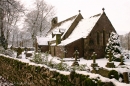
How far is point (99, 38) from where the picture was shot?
31859 mm

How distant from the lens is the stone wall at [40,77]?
157 inches

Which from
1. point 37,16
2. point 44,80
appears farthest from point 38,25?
point 44,80

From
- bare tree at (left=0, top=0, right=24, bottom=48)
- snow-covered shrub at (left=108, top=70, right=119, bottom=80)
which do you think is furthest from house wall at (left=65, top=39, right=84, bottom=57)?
snow-covered shrub at (left=108, top=70, right=119, bottom=80)

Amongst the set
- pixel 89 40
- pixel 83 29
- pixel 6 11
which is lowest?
pixel 89 40

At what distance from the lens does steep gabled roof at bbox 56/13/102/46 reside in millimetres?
31259

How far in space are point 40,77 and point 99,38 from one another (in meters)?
27.0

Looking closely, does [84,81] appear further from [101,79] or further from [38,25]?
[38,25]

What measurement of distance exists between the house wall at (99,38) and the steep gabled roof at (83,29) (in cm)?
77

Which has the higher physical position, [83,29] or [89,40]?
[83,29]

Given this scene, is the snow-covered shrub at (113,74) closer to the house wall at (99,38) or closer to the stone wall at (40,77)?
the stone wall at (40,77)

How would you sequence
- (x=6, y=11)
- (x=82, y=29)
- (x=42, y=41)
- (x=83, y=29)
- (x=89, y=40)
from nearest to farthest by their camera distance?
(x=6, y=11), (x=89, y=40), (x=83, y=29), (x=82, y=29), (x=42, y=41)

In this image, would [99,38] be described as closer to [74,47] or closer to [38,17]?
[74,47]

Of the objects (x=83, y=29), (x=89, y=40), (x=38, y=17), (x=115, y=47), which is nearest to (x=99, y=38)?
(x=89, y=40)

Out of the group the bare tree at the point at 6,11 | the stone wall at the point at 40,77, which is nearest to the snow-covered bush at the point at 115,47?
the bare tree at the point at 6,11
